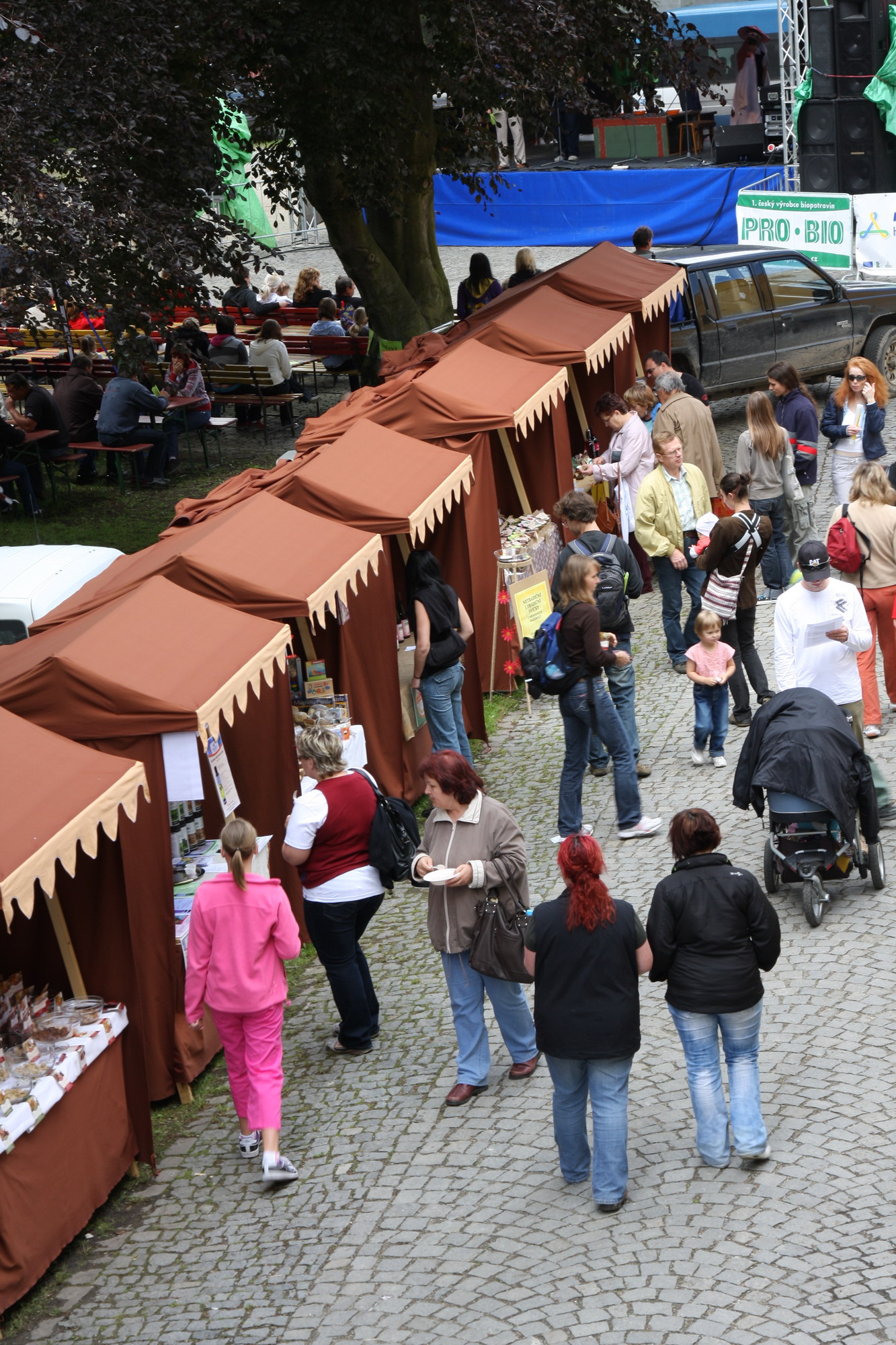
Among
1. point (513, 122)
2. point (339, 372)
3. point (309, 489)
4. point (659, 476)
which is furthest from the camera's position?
point (513, 122)

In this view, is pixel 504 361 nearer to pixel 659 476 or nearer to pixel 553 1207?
pixel 659 476

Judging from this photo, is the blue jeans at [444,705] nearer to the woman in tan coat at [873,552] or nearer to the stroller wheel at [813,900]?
the woman in tan coat at [873,552]

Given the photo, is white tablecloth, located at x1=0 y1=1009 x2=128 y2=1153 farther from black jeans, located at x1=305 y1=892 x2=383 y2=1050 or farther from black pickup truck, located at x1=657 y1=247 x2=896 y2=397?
black pickup truck, located at x1=657 y1=247 x2=896 y2=397

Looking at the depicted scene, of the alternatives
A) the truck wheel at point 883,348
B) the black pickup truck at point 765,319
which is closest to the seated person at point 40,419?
the black pickup truck at point 765,319

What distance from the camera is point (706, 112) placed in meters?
34.4

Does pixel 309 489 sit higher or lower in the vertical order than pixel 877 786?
higher

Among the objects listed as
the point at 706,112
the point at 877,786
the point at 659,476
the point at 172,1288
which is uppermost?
the point at 706,112

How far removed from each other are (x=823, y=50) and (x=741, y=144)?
21.3 feet

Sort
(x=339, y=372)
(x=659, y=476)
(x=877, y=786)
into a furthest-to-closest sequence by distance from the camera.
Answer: (x=339, y=372) → (x=659, y=476) → (x=877, y=786)

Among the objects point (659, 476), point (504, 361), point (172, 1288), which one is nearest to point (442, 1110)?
point (172, 1288)

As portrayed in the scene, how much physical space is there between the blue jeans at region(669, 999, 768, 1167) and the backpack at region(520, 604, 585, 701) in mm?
2961

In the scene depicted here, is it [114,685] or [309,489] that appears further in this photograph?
[309,489]

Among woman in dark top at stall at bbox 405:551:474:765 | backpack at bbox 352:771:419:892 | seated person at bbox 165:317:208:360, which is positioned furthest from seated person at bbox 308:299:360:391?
backpack at bbox 352:771:419:892

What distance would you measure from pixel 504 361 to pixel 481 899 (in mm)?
7435
